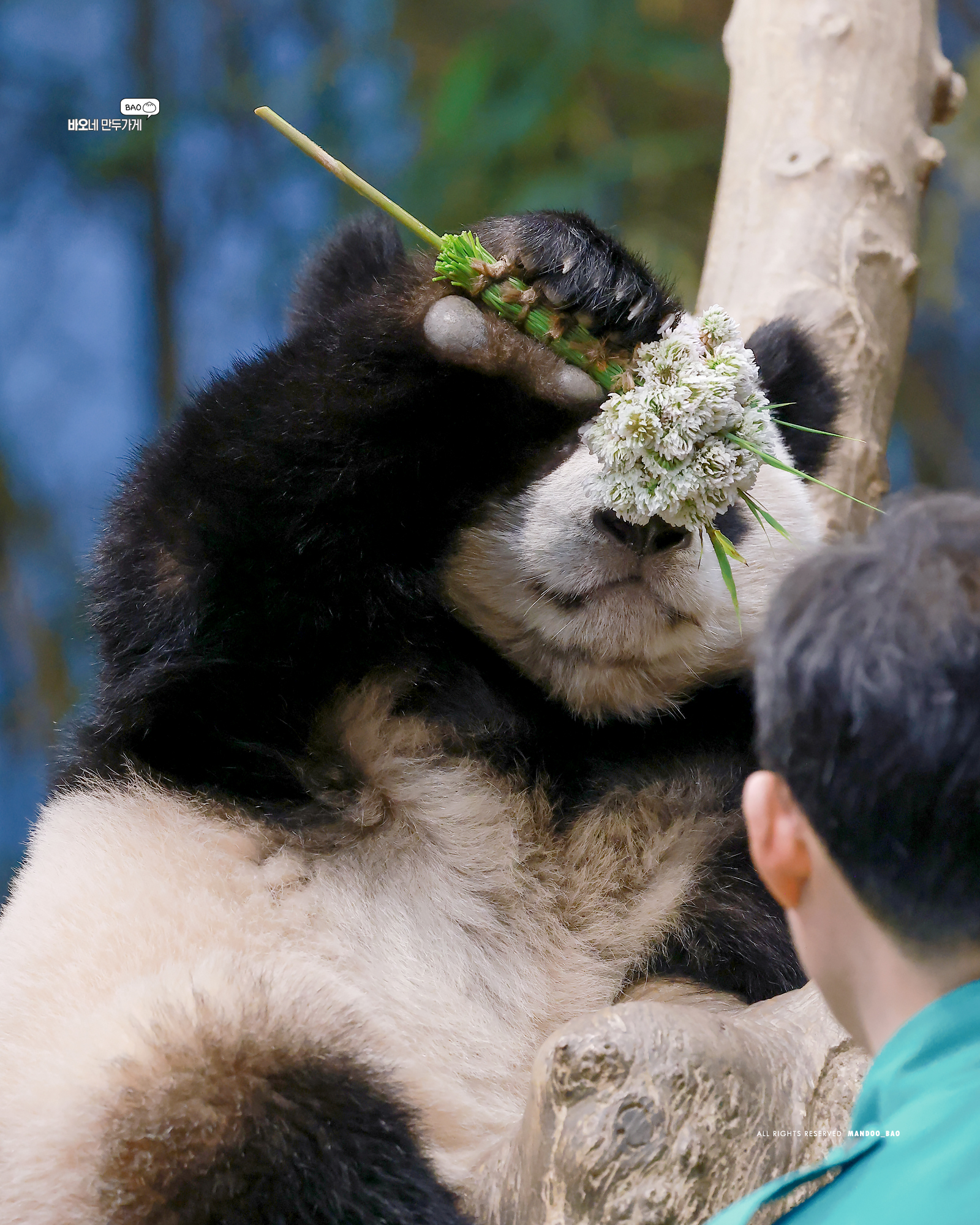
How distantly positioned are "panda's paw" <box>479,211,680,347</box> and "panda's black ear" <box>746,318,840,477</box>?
0.47 m

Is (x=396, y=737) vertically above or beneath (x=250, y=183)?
beneath

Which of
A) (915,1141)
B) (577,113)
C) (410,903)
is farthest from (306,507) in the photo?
(577,113)

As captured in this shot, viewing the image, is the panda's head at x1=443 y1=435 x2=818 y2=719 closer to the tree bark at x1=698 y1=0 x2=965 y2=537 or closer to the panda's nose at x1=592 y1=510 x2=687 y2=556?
the panda's nose at x1=592 y1=510 x2=687 y2=556

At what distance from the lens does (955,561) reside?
31.0 inches

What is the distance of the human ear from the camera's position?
2.84 feet

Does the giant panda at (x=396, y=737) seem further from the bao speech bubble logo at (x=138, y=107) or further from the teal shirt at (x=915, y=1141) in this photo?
the bao speech bubble logo at (x=138, y=107)

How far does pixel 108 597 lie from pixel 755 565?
38.3 inches

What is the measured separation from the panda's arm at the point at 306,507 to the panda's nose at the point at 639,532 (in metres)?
0.13

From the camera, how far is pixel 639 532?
63.7 inches

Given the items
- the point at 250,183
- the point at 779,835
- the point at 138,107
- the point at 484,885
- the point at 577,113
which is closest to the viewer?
the point at 779,835

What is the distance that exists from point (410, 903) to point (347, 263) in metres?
0.96

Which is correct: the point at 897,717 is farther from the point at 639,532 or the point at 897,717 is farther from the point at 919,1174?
the point at 639,532

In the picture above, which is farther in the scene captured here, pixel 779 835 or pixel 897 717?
pixel 779 835

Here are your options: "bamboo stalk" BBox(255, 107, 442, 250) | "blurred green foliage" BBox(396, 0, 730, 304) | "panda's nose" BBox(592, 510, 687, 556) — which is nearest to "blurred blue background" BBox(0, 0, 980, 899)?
"blurred green foliage" BBox(396, 0, 730, 304)
